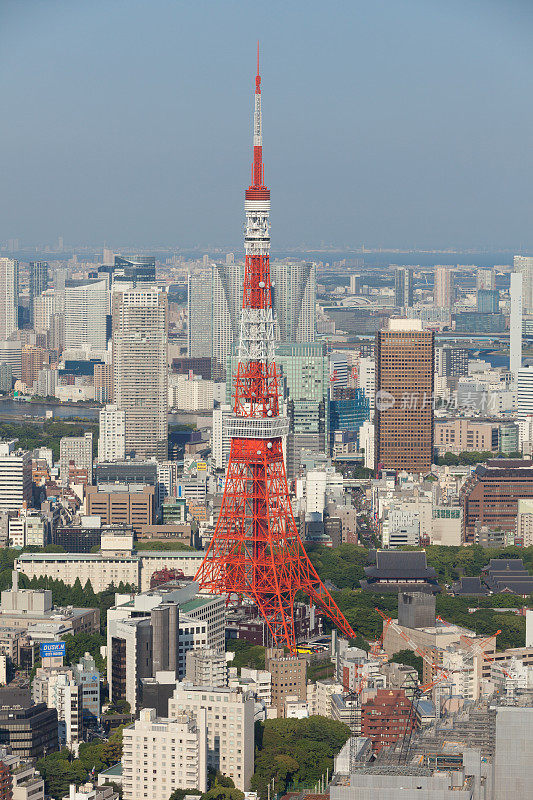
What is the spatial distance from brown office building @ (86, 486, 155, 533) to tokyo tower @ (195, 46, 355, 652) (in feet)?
18.8

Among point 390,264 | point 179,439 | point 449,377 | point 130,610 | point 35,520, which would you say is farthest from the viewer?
point 390,264

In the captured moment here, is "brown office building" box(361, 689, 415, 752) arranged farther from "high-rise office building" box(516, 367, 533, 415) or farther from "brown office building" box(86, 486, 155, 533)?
"high-rise office building" box(516, 367, 533, 415)

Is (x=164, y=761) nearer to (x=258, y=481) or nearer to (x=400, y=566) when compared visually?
(x=258, y=481)

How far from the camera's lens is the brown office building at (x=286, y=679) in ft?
54.3

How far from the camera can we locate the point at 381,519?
25688 millimetres

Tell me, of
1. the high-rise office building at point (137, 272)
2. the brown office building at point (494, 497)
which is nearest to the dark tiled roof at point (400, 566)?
the brown office building at point (494, 497)

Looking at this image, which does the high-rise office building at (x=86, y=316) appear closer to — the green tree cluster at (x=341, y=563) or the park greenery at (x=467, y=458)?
the park greenery at (x=467, y=458)

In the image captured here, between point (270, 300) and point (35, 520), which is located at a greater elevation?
point (270, 300)

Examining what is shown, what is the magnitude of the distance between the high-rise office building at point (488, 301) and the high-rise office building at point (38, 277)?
13.0 meters

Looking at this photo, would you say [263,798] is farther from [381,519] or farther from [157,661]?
[381,519]

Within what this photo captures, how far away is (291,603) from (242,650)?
95cm

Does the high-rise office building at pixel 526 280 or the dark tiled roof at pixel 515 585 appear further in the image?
the high-rise office building at pixel 526 280

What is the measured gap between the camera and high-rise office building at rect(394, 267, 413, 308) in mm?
52656

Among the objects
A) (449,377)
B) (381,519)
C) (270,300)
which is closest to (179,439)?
(449,377)
